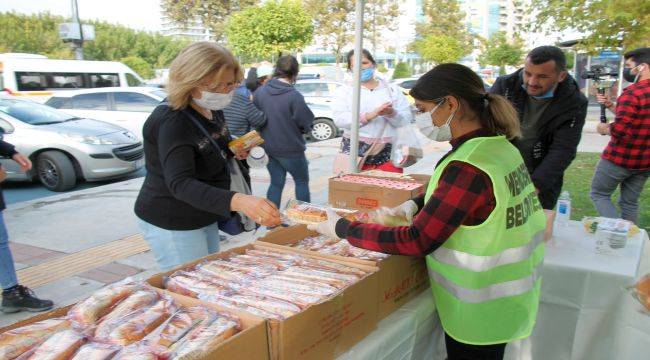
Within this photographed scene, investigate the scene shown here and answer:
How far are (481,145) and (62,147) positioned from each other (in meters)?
7.95

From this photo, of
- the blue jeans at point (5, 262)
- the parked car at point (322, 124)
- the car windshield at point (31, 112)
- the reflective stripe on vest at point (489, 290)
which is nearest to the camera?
the reflective stripe on vest at point (489, 290)

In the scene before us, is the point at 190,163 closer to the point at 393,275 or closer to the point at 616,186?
the point at 393,275

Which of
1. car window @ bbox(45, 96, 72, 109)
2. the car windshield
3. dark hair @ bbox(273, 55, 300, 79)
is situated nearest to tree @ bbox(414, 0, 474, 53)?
car window @ bbox(45, 96, 72, 109)

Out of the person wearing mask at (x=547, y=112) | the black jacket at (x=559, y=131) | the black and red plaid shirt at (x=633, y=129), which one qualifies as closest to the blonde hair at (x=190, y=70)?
the black jacket at (x=559, y=131)

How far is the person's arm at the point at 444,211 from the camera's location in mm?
1471

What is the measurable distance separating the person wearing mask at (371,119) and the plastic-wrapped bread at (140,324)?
276 cm

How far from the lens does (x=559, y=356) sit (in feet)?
8.20

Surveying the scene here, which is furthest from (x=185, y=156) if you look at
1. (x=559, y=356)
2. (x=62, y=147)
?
(x=62, y=147)

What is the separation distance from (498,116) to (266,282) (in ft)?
3.24

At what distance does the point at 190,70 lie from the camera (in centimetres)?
204

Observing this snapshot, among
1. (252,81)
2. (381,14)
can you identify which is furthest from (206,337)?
(381,14)

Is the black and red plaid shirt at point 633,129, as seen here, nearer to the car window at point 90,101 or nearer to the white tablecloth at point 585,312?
the white tablecloth at point 585,312

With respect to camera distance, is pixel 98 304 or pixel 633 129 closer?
pixel 98 304

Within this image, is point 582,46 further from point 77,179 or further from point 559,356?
point 77,179
